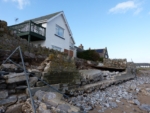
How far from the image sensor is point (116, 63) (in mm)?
9055

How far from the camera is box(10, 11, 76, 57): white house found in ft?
37.2

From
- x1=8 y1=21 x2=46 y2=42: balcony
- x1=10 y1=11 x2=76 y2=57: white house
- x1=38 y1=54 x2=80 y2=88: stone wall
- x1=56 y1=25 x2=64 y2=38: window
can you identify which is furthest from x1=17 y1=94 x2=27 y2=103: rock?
x1=56 y1=25 x2=64 y2=38: window

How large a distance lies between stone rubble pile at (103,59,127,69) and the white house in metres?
4.24

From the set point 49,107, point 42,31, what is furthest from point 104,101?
point 42,31

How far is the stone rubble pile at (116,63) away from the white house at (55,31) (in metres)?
4.24

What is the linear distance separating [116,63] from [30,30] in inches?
309

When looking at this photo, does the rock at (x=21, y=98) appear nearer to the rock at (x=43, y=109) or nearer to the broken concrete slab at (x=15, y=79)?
the broken concrete slab at (x=15, y=79)

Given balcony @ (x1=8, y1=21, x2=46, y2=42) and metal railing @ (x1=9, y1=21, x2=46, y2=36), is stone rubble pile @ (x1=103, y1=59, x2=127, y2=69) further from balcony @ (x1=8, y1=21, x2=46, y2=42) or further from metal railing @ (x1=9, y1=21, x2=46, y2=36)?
metal railing @ (x1=9, y1=21, x2=46, y2=36)

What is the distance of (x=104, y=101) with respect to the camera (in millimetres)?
3578

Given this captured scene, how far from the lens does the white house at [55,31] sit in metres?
11.3

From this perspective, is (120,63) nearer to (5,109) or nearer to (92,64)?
(92,64)

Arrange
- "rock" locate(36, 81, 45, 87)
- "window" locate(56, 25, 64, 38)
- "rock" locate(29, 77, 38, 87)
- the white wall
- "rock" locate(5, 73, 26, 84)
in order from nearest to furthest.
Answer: "rock" locate(5, 73, 26, 84), "rock" locate(29, 77, 38, 87), "rock" locate(36, 81, 45, 87), the white wall, "window" locate(56, 25, 64, 38)

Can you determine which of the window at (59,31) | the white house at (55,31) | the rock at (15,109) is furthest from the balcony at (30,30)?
the rock at (15,109)

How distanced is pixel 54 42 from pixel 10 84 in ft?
33.5
